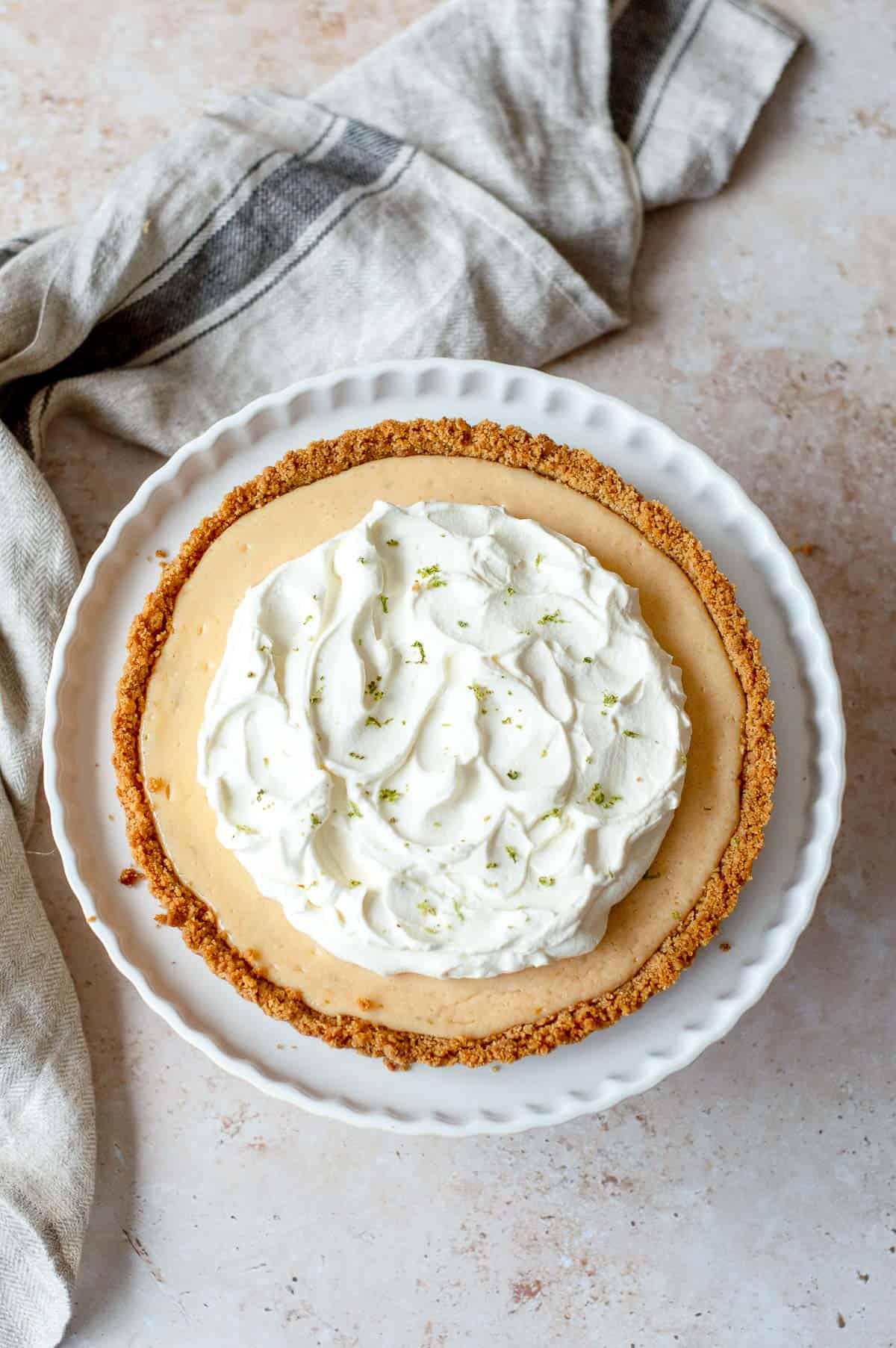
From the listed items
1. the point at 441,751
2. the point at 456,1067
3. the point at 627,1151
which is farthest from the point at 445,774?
the point at 627,1151

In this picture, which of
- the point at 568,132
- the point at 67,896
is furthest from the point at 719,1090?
the point at 568,132

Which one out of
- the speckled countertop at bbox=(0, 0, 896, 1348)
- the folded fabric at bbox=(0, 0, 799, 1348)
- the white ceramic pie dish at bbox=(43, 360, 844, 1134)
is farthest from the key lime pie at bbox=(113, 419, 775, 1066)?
the speckled countertop at bbox=(0, 0, 896, 1348)

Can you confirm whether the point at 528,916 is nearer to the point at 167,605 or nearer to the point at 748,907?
the point at 748,907

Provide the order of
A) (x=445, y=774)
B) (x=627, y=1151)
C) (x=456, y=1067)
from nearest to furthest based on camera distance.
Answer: (x=445, y=774) < (x=456, y=1067) < (x=627, y=1151)

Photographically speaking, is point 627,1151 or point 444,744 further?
point 627,1151

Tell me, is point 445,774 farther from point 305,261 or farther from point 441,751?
point 305,261

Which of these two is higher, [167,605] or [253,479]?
[253,479]

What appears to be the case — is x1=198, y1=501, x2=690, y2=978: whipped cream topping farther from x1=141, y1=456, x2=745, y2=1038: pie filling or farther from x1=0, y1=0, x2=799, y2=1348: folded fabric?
x1=0, y1=0, x2=799, y2=1348: folded fabric
